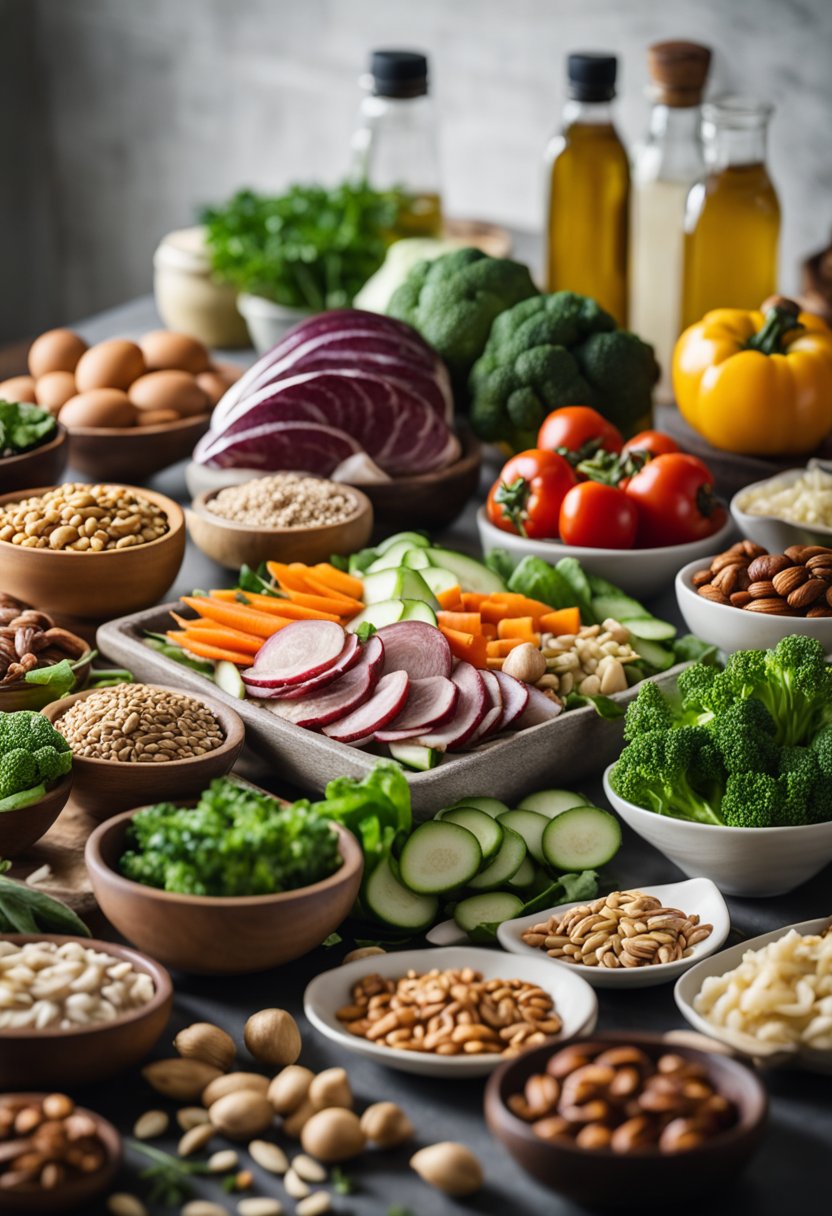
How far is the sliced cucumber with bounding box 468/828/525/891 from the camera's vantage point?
1.55 metres

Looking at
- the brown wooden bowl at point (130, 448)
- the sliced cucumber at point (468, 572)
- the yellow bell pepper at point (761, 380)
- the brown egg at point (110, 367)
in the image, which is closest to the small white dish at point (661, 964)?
the sliced cucumber at point (468, 572)

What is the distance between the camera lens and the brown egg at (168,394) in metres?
2.67

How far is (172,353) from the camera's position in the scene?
2797mm

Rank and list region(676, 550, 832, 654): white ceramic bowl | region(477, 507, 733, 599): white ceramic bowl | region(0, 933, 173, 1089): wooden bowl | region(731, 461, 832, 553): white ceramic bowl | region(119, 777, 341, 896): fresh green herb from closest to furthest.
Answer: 1. region(0, 933, 173, 1089): wooden bowl
2. region(119, 777, 341, 896): fresh green herb
3. region(676, 550, 832, 654): white ceramic bowl
4. region(731, 461, 832, 553): white ceramic bowl
5. region(477, 507, 733, 599): white ceramic bowl

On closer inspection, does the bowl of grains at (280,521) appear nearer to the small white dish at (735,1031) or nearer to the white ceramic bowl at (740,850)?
the white ceramic bowl at (740,850)

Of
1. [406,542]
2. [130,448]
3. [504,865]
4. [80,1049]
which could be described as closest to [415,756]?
[504,865]

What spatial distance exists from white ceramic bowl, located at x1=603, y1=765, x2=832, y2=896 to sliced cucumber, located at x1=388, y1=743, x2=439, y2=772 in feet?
0.68

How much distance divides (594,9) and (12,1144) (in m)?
4.67

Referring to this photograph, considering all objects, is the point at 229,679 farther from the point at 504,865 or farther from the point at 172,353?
the point at 172,353

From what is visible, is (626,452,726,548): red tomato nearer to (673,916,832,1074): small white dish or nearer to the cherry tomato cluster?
the cherry tomato cluster

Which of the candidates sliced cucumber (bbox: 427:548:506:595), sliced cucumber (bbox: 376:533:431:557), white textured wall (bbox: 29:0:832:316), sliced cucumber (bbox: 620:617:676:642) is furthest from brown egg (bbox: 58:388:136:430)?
white textured wall (bbox: 29:0:832:316)

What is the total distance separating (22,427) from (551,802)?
1152mm

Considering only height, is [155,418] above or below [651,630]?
above

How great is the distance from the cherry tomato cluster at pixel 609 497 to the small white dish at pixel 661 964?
799 millimetres
